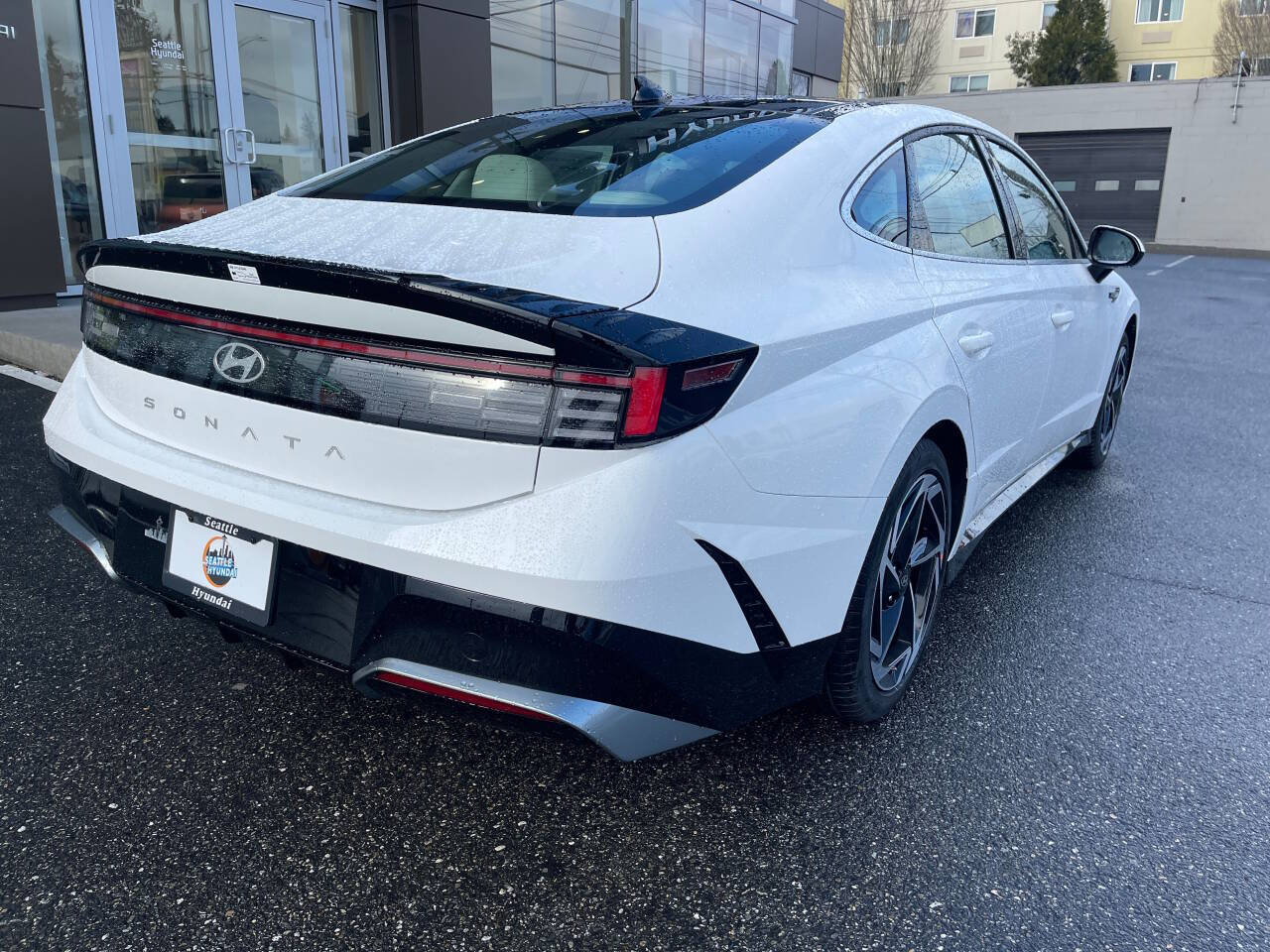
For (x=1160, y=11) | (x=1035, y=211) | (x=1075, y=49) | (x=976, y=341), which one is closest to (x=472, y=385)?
(x=976, y=341)

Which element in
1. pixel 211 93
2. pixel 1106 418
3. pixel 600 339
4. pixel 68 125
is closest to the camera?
pixel 600 339

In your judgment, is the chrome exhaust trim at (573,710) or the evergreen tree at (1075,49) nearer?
the chrome exhaust trim at (573,710)

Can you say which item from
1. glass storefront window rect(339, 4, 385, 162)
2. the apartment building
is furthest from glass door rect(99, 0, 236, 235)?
the apartment building

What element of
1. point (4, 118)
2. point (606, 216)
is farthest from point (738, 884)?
point (4, 118)

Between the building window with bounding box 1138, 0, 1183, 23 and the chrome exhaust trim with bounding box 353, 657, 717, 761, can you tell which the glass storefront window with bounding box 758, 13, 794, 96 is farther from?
the building window with bounding box 1138, 0, 1183, 23

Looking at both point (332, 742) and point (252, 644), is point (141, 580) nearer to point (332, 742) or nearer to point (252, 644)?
point (252, 644)

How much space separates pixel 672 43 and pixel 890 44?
2751 centimetres

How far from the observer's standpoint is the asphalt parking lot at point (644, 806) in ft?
6.04

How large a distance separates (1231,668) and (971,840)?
1.32m

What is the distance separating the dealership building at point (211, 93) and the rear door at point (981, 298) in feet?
15.2

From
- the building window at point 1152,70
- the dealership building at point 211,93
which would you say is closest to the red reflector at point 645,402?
the dealership building at point 211,93

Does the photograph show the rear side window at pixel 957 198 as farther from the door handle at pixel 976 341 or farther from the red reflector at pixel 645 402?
the red reflector at pixel 645 402

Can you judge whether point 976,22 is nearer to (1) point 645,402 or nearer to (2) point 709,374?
(2) point 709,374

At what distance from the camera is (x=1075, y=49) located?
40.2 m
